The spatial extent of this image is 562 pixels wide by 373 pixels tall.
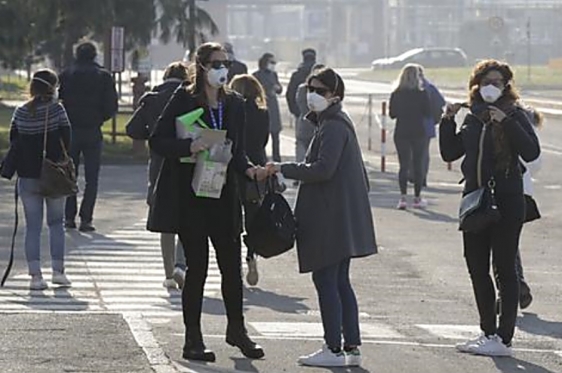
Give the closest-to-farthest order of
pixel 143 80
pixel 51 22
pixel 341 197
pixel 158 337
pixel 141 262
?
pixel 341 197 < pixel 158 337 < pixel 141 262 < pixel 143 80 < pixel 51 22

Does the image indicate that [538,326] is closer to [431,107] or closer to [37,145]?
[37,145]

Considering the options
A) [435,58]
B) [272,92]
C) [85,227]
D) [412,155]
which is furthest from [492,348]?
[435,58]

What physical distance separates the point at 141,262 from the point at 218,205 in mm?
5777

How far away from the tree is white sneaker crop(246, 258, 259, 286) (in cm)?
2864

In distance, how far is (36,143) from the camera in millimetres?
13656

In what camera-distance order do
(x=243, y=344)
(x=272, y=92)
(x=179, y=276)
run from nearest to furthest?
(x=243, y=344), (x=179, y=276), (x=272, y=92)

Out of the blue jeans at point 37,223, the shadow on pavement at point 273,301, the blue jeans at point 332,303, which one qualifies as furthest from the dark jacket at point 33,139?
the blue jeans at point 332,303

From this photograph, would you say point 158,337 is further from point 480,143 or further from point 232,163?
point 480,143

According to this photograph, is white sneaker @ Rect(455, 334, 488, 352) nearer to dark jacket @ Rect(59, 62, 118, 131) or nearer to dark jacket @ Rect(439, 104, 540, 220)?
dark jacket @ Rect(439, 104, 540, 220)

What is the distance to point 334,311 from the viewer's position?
1014cm

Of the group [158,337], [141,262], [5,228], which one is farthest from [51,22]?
[158,337]

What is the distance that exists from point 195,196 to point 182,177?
0.15 meters

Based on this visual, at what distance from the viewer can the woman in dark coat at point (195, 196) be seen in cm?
1002

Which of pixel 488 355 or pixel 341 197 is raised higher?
pixel 341 197
